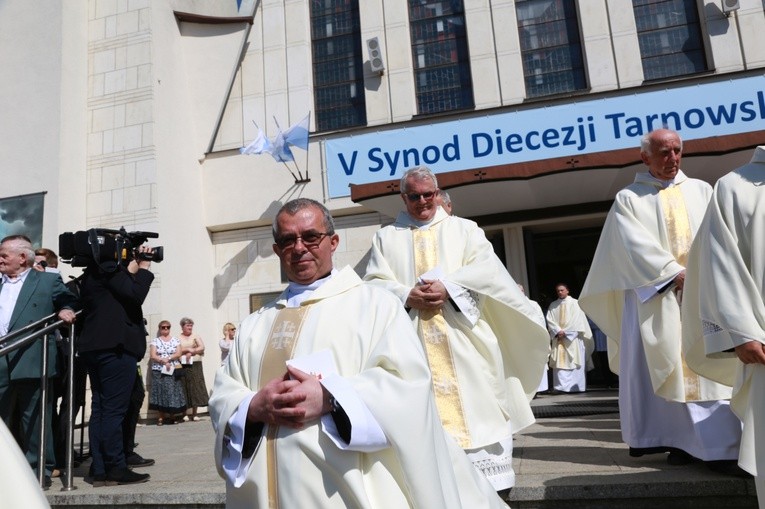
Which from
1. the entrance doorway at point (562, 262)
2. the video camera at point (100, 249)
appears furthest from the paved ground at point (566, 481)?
the entrance doorway at point (562, 262)

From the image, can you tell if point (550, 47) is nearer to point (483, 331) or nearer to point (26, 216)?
point (483, 331)

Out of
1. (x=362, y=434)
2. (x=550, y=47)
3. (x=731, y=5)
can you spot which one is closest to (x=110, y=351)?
(x=362, y=434)

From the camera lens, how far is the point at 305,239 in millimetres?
2441

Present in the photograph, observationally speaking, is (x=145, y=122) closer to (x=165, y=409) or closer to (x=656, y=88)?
(x=165, y=409)

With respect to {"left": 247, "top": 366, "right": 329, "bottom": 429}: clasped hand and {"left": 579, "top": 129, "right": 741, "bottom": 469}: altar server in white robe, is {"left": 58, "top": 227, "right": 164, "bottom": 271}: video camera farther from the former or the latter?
{"left": 579, "top": 129, "right": 741, "bottom": 469}: altar server in white robe

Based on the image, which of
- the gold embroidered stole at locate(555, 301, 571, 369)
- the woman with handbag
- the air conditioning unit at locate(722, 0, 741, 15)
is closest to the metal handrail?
the woman with handbag

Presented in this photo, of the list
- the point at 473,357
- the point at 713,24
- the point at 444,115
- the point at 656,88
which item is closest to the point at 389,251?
the point at 473,357

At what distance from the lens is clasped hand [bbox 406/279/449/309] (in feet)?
12.9

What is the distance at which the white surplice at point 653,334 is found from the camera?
3.92 metres

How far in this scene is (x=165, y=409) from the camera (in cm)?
1033

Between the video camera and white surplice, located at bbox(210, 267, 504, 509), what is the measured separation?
3.00 metres

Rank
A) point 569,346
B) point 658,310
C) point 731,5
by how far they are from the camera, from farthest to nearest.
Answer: point 569,346 → point 731,5 → point 658,310

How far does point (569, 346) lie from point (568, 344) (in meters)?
0.04

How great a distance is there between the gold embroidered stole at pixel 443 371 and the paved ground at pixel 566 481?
1.62 feet
